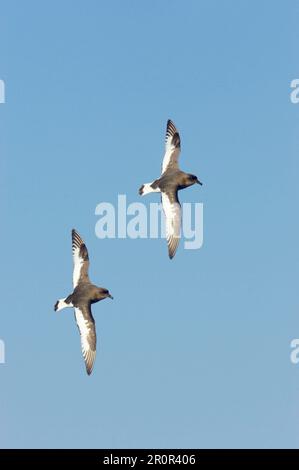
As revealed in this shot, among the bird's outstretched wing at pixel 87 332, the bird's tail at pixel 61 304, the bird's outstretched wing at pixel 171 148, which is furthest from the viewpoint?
the bird's outstretched wing at pixel 171 148

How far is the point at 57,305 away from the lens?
25.2m

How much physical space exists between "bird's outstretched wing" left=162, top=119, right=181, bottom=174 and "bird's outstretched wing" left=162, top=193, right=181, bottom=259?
2.66 feet

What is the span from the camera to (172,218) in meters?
25.8

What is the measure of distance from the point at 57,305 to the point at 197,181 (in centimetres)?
471

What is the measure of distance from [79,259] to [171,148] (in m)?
3.75

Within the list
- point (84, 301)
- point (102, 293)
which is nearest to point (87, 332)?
point (84, 301)

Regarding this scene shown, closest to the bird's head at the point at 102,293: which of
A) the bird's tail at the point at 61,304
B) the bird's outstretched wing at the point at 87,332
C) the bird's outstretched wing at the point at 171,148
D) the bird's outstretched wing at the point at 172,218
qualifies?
the bird's outstretched wing at the point at 87,332

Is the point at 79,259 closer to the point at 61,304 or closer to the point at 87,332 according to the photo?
the point at 61,304

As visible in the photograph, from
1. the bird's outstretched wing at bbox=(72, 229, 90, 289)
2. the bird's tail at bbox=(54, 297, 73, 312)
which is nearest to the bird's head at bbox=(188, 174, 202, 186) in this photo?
the bird's outstretched wing at bbox=(72, 229, 90, 289)

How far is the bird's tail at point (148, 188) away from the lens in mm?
25688

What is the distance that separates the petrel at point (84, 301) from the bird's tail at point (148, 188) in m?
2.10

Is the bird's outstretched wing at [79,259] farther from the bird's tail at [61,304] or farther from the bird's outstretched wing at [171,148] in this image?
the bird's outstretched wing at [171,148]
